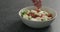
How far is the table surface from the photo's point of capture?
1.07 meters

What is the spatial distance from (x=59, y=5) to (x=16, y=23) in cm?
51

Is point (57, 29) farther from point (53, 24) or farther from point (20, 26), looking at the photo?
point (20, 26)

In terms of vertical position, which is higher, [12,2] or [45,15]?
[12,2]

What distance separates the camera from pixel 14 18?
3.99ft

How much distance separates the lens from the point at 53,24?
1126 mm

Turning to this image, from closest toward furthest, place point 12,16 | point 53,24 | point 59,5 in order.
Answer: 1. point 53,24
2. point 12,16
3. point 59,5

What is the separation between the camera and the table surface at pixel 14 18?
1.07 metres

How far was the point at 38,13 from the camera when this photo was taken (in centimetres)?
111

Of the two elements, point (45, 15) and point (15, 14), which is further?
point (15, 14)

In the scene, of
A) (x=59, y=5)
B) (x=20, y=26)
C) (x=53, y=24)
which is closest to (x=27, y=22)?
(x=20, y=26)

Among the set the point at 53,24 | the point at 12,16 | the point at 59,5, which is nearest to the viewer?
the point at 53,24

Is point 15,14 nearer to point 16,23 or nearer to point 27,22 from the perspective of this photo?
point 16,23

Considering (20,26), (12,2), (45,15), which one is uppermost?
(12,2)

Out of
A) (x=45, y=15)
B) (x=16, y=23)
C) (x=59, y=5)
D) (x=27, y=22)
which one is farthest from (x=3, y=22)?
(x=59, y=5)
